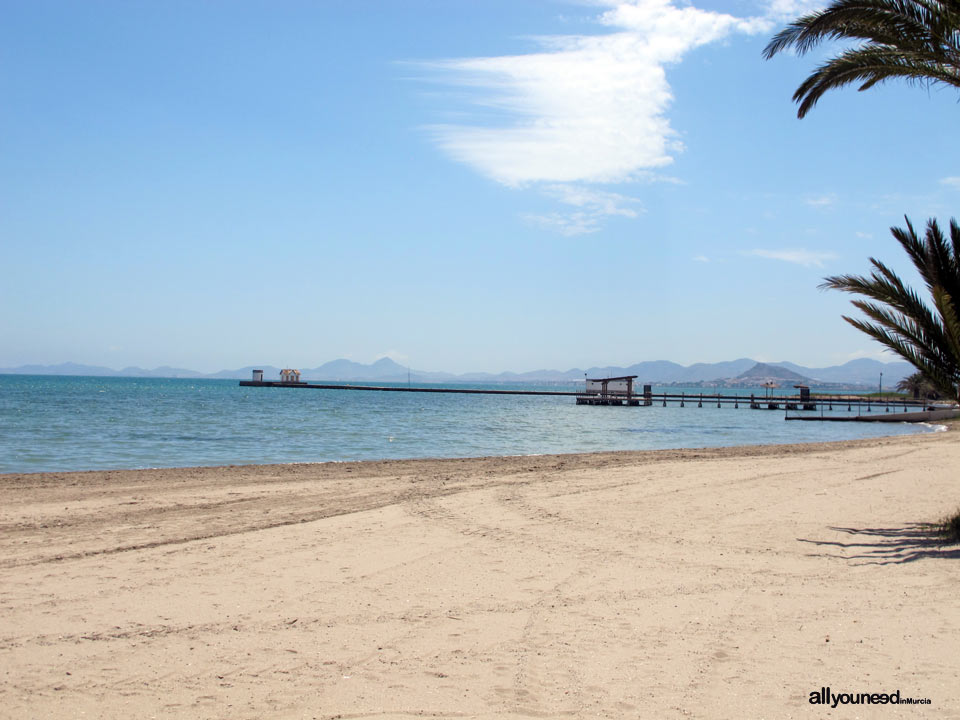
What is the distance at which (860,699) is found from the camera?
4.04m

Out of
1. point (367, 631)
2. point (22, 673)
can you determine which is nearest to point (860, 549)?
point (367, 631)

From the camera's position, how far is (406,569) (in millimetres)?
6797

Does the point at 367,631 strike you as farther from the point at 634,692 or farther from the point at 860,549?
the point at 860,549

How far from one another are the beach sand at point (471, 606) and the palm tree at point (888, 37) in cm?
566

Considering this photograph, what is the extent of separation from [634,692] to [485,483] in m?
8.88

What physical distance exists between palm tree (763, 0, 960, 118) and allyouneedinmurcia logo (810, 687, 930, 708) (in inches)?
303

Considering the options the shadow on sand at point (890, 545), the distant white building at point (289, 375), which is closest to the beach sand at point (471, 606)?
the shadow on sand at point (890, 545)

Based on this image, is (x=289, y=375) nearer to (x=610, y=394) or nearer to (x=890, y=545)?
(x=610, y=394)

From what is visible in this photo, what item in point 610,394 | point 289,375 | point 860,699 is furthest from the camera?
point 289,375

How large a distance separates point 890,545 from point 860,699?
4.64m

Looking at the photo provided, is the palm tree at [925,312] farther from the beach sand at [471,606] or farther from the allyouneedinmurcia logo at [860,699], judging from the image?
the allyouneedinmurcia logo at [860,699]

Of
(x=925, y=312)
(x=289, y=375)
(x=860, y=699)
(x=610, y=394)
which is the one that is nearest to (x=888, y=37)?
(x=925, y=312)

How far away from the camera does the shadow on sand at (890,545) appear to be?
291 inches

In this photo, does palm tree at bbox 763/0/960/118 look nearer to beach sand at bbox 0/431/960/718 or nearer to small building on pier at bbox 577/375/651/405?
beach sand at bbox 0/431/960/718
